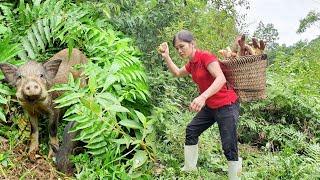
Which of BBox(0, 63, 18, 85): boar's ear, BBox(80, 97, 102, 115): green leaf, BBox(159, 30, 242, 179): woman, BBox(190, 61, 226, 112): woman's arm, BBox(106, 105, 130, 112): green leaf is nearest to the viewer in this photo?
BBox(80, 97, 102, 115): green leaf

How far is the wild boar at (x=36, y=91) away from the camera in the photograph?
5.11 meters

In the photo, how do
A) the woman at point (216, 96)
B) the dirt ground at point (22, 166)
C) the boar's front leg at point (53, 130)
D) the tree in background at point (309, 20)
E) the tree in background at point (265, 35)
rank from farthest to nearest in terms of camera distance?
the tree in background at point (309, 20) → the tree in background at point (265, 35) → the boar's front leg at point (53, 130) → the woman at point (216, 96) → the dirt ground at point (22, 166)

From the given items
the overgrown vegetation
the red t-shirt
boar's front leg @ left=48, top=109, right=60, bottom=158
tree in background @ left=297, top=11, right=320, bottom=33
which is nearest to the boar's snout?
the overgrown vegetation

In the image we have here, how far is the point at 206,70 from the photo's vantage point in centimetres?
525

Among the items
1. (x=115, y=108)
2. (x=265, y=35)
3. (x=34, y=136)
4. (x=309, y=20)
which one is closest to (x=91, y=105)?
(x=115, y=108)

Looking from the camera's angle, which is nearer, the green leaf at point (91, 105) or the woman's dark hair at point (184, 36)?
the green leaf at point (91, 105)

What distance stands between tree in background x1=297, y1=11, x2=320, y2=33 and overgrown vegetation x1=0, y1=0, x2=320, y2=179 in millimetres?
17555

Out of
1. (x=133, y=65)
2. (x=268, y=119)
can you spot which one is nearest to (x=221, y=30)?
(x=268, y=119)

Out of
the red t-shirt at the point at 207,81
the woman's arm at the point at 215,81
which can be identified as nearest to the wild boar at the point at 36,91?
the red t-shirt at the point at 207,81

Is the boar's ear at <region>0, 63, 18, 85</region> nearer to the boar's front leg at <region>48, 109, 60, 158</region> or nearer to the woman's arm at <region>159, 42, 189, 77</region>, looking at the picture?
the boar's front leg at <region>48, 109, 60, 158</region>

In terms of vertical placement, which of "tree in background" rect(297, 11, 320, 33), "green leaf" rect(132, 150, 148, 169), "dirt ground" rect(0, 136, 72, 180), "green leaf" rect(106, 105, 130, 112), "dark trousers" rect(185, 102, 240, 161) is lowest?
"tree in background" rect(297, 11, 320, 33)

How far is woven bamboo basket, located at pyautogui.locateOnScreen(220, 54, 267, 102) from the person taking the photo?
536cm

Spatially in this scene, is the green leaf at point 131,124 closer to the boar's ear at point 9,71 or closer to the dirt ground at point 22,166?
the dirt ground at point 22,166

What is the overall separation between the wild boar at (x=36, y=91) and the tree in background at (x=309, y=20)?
74.3 feet
